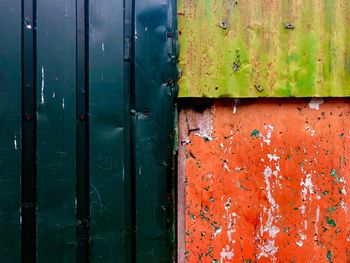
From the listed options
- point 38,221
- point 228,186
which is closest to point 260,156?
point 228,186

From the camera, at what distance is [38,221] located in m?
1.47

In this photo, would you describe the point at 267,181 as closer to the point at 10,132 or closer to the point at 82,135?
the point at 82,135

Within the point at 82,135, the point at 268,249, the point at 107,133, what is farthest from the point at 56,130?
the point at 268,249

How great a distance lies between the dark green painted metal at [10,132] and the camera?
4.77 feet

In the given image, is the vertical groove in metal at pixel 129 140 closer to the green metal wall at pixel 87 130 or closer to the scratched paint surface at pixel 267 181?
the green metal wall at pixel 87 130

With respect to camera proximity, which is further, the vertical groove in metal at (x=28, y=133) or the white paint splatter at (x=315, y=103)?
the white paint splatter at (x=315, y=103)

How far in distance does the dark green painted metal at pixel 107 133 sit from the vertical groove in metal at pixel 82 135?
3 centimetres

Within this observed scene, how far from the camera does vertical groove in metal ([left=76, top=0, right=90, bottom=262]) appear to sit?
1495mm

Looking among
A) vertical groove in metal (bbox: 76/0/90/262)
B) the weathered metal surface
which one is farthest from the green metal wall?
the weathered metal surface

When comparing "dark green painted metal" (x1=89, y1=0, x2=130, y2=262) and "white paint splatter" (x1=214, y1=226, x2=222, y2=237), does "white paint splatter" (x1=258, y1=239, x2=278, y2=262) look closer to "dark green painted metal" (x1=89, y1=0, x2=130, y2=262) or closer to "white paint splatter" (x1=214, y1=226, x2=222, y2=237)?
"white paint splatter" (x1=214, y1=226, x2=222, y2=237)

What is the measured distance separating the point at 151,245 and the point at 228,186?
47cm

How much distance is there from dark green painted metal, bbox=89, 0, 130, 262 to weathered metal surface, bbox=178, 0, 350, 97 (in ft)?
1.04

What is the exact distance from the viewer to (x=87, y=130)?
1503mm

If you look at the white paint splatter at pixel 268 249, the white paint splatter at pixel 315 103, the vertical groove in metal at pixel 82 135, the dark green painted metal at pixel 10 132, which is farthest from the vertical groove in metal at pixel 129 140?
the white paint splatter at pixel 315 103
